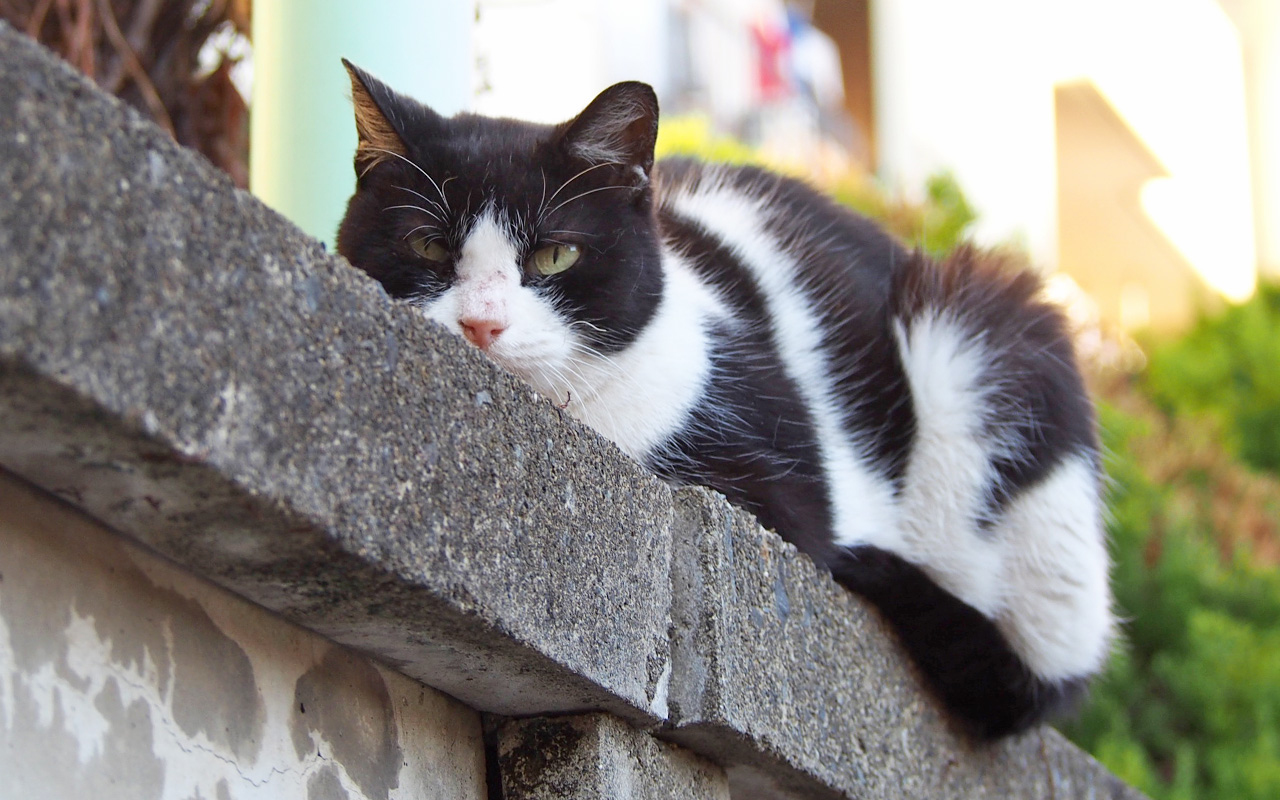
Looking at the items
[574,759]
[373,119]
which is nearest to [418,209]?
[373,119]

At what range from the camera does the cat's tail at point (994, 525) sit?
1971 mm

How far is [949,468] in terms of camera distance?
209 centimetres

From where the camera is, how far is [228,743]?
1.04m

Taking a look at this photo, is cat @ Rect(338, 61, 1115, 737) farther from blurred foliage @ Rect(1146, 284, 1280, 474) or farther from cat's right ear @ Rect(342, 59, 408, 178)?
blurred foliage @ Rect(1146, 284, 1280, 474)

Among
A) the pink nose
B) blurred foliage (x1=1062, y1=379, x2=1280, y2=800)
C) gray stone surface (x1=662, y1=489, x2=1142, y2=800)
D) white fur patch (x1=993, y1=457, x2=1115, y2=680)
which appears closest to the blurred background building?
the pink nose

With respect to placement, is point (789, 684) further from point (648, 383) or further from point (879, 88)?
point (879, 88)

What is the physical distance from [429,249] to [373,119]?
0.18 metres

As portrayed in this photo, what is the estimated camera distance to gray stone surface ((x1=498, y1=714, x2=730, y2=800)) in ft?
4.35

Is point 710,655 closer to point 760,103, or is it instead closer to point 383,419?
point 383,419

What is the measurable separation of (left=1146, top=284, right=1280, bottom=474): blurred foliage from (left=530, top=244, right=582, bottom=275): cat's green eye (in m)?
5.19

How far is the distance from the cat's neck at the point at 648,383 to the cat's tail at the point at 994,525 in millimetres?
407

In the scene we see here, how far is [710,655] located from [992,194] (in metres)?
7.37

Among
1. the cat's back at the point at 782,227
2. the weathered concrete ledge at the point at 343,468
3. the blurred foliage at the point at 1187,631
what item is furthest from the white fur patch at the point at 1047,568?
the blurred foliage at the point at 1187,631

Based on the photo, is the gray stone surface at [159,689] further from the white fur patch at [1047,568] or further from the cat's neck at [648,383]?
the white fur patch at [1047,568]
